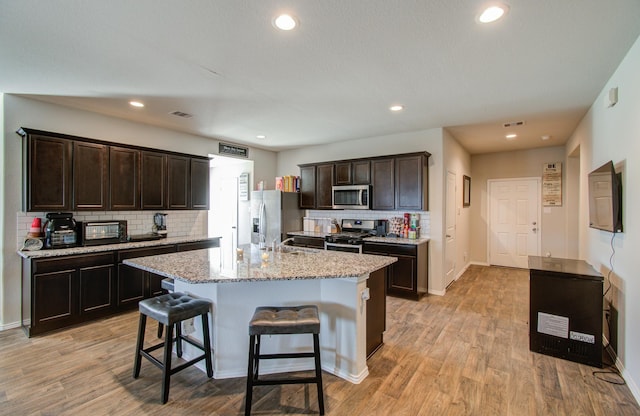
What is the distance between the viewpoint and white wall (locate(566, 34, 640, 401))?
2.19m

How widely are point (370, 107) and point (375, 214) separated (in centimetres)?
223

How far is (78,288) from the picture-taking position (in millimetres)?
3398

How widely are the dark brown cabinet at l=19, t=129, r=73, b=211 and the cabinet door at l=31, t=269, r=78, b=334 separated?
0.80 meters

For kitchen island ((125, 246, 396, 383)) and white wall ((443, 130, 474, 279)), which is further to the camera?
white wall ((443, 130, 474, 279))

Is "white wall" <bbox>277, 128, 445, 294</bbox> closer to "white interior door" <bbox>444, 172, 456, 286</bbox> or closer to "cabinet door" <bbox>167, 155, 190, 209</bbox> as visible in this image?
"white interior door" <bbox>444, 172, 456, 286</bbox>

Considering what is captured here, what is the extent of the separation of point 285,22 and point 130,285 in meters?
3.70

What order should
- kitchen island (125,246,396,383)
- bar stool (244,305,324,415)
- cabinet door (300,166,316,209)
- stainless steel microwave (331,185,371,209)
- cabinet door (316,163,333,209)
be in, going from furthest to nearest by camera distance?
1. cabinet door (300,166,316,209)
2. cabinet door (316,163,333,209)
3. stainless steel microwave (331,185,371,209)
4. kitchen island (125,246,396,383)
5. bar stool (244,305,324,415)

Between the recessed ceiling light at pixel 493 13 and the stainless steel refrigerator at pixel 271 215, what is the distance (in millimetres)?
4308

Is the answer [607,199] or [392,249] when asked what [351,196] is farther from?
[607,199]

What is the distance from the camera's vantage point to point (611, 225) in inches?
98.1

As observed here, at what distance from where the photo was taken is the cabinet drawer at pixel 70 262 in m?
3.13

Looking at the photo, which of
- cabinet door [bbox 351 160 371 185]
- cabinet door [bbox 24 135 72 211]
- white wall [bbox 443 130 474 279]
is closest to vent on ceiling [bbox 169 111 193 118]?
cabinet door [bbox 24 135 72 211]

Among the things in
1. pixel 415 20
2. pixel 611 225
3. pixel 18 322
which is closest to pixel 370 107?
pixel 415 20

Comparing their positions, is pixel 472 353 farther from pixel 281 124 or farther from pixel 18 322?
pixel 18 322
